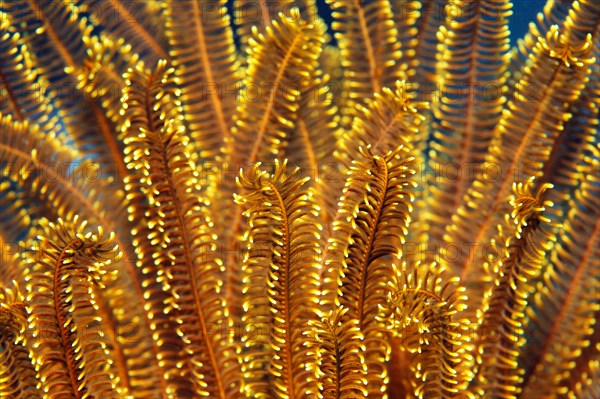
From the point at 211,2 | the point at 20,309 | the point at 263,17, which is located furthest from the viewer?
the point at 263,17

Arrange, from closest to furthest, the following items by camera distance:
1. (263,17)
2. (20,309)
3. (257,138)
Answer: (20,309) < (257,138) < (263,17)

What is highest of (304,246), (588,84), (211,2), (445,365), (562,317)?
(211,2)

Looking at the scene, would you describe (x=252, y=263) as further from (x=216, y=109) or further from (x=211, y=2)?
(x=211, y=2)

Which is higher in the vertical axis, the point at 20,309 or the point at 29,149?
the point at 29,149

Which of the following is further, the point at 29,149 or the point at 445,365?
the point at 29,149

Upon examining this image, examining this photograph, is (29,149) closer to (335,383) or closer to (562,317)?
(335,383)

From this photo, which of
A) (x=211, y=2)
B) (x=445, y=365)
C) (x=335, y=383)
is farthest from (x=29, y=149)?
(x=445, y=365)

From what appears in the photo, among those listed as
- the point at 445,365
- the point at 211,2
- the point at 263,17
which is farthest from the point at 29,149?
the point at 445,365
